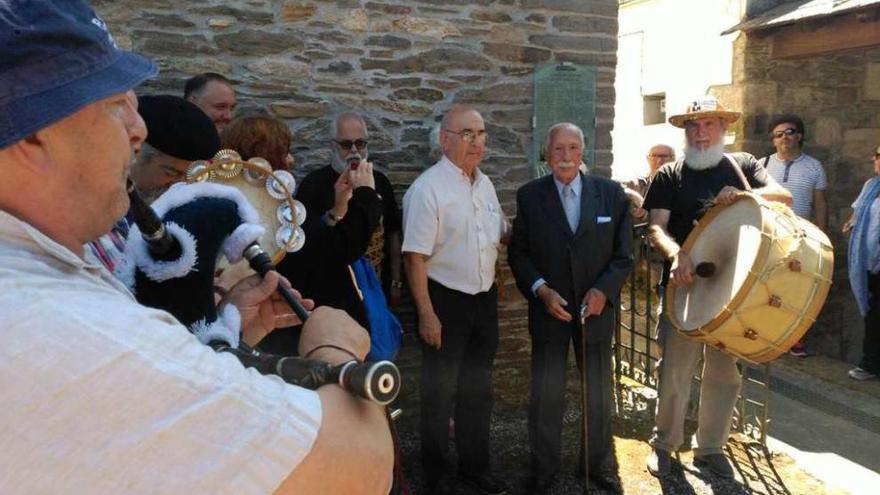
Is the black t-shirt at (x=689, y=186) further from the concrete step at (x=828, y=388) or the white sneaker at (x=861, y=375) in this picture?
the white sneaker at (x=861, y=375)

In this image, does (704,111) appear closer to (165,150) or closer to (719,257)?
(719,257)

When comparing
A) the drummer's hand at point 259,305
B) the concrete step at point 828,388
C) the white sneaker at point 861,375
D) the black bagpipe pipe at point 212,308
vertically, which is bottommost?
the concrete step at point 828,388

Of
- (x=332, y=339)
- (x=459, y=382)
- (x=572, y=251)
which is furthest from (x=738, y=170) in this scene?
(x=332, y=339)

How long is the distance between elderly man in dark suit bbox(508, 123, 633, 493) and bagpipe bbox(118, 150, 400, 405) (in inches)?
89.0

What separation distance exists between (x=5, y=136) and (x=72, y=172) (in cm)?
8

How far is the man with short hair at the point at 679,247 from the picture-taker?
12.2 ft

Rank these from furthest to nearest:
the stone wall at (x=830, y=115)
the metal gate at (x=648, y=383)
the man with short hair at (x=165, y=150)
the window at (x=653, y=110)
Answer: the window at (x=653, y=110) < the stone wall at (x=830, y=115) < the metal gate at (x=648, y=383) < the man with short hair at (x=165, y=150)

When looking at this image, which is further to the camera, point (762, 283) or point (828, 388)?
point (828, 388)

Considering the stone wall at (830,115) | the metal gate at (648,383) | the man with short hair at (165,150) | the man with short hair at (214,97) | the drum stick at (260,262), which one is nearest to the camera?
the drum stick at (260,262)

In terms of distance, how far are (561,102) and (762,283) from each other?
2215 millimetres

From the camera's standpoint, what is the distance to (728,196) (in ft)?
11.1

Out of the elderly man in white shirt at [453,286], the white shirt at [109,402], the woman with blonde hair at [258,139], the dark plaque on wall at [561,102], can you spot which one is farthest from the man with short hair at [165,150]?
the dark plaque on wall at [561,102]

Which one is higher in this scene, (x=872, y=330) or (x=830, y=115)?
(x=830, y=115)

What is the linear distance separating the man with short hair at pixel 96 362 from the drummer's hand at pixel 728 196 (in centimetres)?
301
